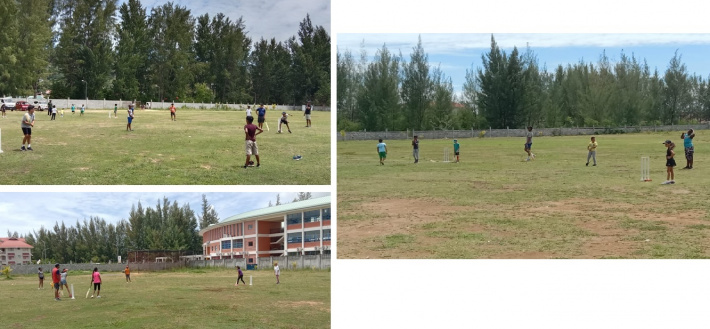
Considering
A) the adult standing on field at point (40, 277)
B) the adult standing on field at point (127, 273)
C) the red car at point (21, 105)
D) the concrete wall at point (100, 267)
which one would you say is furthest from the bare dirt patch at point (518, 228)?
the red car at point (21, 105)

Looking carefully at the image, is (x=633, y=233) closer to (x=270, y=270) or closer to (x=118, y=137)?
(x=270, y=270)

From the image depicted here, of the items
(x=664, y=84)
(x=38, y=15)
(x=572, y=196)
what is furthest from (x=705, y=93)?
(x=38, y=15)

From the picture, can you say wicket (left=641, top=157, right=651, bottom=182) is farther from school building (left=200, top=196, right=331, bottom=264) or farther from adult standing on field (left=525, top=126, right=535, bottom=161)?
school building (left=200, top=196, right=331, bottom=264)

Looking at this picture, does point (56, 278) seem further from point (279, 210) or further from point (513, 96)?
point (513, 96)

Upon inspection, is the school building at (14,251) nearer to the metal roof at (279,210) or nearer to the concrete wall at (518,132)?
the metal roof at (279,210)

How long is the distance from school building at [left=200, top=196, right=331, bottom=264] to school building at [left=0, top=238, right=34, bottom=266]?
8.45ft

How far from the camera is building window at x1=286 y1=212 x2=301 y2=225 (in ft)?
31.8

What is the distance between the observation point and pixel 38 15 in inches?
664

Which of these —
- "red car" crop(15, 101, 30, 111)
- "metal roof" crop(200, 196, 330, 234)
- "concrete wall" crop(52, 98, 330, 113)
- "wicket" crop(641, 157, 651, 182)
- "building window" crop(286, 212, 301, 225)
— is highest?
"concrete wall" crop(52, 98, 330, 113)

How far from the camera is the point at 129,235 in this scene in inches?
388

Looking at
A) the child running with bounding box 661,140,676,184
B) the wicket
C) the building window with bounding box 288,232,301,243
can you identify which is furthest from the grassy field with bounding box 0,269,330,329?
the wicket

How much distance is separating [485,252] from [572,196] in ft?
17.5

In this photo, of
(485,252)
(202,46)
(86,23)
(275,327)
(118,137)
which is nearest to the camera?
(275,327)

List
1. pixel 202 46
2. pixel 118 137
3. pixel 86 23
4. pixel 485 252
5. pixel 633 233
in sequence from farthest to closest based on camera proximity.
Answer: pixel 202 46 < pixel 86 23 < pixel 118 137 < pixel 633 233 < pixel 485 252
